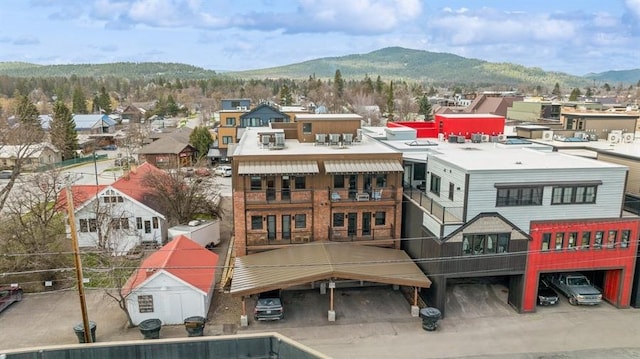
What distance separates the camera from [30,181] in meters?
33.1

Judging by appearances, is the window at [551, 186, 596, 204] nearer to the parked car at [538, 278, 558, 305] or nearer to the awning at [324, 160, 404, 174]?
the parked car at [538, 278, 558, 305]

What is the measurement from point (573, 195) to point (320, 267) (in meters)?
14.2

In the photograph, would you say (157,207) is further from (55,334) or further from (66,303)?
(55,334)

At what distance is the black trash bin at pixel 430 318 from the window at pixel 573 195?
347 inches

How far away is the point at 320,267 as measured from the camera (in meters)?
23.0

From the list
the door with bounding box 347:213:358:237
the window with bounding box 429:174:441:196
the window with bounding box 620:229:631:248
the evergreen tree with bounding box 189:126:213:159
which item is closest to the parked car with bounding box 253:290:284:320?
the door with bounding box 347:213:358:237

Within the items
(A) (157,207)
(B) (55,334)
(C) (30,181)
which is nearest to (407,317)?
(B) (55,334)

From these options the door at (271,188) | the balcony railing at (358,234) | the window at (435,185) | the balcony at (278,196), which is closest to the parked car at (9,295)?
the balcony at (278,196)

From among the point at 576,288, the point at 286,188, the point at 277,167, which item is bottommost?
the point at 576,288

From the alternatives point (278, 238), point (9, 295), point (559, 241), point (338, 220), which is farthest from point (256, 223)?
point (559, 241)

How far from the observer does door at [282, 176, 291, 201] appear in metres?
26.5

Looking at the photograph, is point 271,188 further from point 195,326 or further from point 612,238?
point 612,238

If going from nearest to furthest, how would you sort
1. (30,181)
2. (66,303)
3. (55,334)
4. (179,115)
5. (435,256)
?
(55,334) → (435,256) → (66,303) → (30,181) → (179,115)

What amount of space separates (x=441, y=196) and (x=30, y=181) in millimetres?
29616
